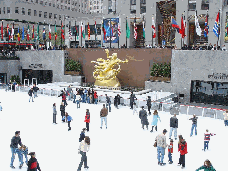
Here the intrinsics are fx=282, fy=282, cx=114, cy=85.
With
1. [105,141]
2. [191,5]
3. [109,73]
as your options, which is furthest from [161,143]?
[191,5]

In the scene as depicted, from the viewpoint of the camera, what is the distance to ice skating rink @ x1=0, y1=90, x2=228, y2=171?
10430mm

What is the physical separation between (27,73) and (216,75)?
1039 inches

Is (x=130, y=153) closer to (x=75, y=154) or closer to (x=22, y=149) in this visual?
(x=75, y=154)

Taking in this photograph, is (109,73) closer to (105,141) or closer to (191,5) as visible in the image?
(105,141)

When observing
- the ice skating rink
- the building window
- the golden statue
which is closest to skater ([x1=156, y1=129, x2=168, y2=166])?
the ice skating rink

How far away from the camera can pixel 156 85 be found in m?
27.8

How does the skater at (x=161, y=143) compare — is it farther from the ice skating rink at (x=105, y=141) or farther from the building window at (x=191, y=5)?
the building window at (x=191, y=5)

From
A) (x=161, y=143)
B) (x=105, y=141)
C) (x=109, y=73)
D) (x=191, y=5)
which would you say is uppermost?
(x=191, y=5)

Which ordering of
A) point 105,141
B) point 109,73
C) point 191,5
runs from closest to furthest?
1. point 105,141
2. point 109,73
3. point 191,5

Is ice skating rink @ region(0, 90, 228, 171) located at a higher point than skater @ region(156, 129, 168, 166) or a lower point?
→ lower

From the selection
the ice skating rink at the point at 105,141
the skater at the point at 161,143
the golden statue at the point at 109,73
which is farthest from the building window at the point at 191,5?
the skater at the point at 161,143

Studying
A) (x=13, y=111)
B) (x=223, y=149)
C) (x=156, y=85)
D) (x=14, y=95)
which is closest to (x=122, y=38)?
(x=156, y=85)

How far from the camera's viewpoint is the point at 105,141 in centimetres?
1317

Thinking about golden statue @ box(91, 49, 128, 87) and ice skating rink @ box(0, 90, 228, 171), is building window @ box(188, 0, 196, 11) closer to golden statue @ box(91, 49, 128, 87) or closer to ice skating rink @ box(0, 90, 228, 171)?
golden statue @ box(91, 49, 128, 87)
